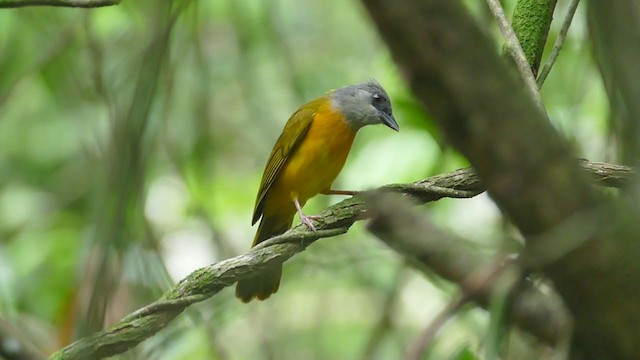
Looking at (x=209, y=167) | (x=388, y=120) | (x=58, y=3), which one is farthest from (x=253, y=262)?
(x=209, y=167)

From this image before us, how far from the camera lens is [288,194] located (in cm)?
455

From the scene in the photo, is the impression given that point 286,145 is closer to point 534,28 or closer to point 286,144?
point 286,144

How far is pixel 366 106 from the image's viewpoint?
4.70 meters

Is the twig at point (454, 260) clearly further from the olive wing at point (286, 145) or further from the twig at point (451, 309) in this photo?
the olive wing at point (286, 145)

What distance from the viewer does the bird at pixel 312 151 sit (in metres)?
4.48

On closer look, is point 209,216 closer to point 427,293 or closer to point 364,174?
point 364,174

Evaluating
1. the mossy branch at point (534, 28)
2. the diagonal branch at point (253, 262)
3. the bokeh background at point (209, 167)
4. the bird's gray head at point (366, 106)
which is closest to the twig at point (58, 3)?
the bokeh background at point (209, 167)

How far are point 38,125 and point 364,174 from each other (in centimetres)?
345

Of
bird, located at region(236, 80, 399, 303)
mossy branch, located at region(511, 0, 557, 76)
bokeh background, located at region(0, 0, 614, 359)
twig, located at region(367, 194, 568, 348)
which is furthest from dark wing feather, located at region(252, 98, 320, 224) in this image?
mossy branch, located at region(511, 0, 557, 76)

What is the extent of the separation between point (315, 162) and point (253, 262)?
176 centimetres

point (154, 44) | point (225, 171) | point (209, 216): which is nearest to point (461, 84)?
point (154, 44)

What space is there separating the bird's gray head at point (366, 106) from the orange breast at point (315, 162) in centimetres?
6

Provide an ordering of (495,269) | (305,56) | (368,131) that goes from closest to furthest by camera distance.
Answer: (495,269)
(368,131)
(305,56)

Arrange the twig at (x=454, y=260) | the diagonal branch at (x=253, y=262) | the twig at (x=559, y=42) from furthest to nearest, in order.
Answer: the twig at (x=454, y=260) → the twig at (x=559, y=42) → the diagonal branch at (x=253, y=262)
